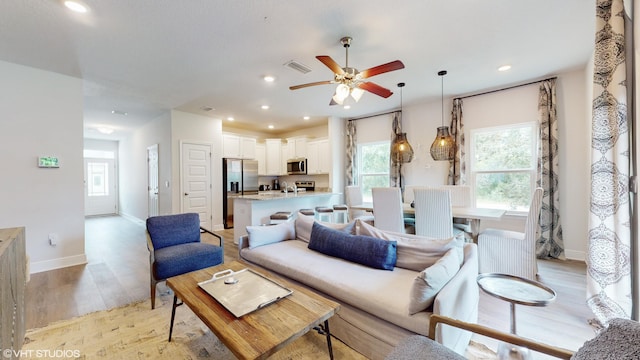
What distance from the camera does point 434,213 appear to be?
3.05 metres

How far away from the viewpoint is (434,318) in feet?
4.35

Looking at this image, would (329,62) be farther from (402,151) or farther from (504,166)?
(504,166)

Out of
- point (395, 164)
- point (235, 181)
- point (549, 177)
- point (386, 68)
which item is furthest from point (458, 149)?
point (235, 181)

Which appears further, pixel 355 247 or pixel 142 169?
pixel 142 169

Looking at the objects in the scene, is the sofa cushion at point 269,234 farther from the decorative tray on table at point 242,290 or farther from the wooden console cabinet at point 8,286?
the wooden console cabinet at point 8,286

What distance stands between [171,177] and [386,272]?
16.7ft

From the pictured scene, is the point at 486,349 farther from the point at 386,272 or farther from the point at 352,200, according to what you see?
the point at 352,200

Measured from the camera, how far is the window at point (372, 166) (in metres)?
5.96

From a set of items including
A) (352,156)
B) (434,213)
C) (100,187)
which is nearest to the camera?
(434,213)

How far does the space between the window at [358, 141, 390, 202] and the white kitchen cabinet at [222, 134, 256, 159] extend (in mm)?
3021

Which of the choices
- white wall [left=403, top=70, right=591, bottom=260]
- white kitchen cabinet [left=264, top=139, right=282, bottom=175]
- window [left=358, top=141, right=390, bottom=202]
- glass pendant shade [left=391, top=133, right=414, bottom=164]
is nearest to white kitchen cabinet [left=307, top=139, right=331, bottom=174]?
window [left=358, top=141, right=390, bottom=202]

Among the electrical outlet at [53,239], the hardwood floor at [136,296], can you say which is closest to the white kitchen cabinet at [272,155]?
the hardwood floor at [136,296]

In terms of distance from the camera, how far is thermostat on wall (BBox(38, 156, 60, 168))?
345cm

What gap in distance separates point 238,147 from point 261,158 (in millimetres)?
876
